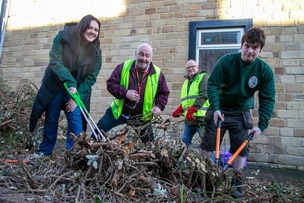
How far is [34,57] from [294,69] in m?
6.53

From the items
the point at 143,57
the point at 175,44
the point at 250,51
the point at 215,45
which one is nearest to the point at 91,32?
the point at 143,57

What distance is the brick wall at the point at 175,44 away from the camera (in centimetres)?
575

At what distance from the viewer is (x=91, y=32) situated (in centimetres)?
354

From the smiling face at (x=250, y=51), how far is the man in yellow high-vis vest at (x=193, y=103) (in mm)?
1454

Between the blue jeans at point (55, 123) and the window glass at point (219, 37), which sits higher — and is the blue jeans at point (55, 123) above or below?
below

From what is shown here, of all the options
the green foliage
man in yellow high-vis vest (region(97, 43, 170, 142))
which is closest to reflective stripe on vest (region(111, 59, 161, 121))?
man in yellow high-vis vest (region(97, 43, 170, 142))

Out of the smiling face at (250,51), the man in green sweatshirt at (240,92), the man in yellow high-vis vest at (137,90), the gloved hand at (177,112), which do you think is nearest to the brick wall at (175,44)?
the gloved hand at (177,112)

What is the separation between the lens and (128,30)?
280 inches

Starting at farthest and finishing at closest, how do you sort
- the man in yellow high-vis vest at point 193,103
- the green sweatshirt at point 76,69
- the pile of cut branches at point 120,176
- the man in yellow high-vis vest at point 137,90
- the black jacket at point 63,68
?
1. the man in yellow high-vis vest at point 193,103
2. the man in yellow high-vis vest at point 137,90
3. the black jacket at point 63,68
4. the green sweatshirt at point 76,69
5. the pile of cut branches at point 120,176

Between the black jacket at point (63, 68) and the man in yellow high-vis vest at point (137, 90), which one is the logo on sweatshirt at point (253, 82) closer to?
the man in yellow high-vis vest at point (137, 90)

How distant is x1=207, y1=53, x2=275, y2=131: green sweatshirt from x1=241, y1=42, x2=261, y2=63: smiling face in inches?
3.2

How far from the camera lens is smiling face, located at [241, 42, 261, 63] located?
10.2ft

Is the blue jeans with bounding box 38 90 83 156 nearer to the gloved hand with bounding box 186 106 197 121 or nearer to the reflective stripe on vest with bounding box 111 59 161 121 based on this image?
the reflective stripe on vest with bounding box 111 59 161 121

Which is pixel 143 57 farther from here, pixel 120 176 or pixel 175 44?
pixel 175 44
